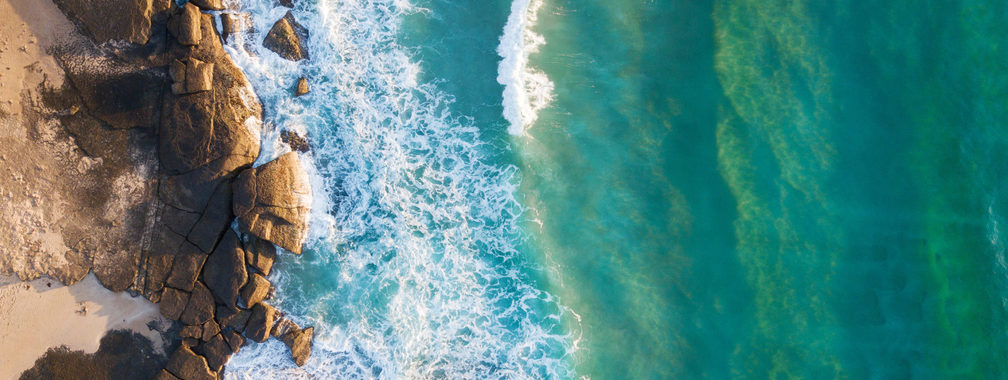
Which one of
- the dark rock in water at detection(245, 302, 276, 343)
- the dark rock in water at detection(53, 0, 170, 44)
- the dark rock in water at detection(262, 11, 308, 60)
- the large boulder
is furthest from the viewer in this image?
the dark rock in water at detection(262, 11, 308, 60)

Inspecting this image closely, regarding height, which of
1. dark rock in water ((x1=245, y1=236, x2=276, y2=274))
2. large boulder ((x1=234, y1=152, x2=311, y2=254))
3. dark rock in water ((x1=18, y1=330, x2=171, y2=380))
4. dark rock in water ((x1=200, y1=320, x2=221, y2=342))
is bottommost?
dark rock in water ((x1=18, y1=330, x2=171, y2=380))

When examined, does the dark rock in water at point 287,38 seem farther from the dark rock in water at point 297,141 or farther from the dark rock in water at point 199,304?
the dark rock in water at point 199,304

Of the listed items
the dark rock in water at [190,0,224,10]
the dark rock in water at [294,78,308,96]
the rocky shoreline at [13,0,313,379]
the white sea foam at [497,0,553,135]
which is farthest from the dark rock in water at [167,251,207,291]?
the white sea foam at [497,0,553,135]

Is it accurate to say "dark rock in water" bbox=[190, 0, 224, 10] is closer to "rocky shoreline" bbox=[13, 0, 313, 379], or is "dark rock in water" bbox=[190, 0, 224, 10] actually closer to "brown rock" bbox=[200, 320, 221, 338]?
"rocky shoreline" bbox=[13, 0, 313, 379]

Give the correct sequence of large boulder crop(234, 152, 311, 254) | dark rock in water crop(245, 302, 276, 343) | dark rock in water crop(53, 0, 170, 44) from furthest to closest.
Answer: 1. dark rock in water crop(245, 302, 276, 343)
2. dark rock in water crop(53, 0, 170, 44)
3. large boulder crop(234, 152, 311, 254)

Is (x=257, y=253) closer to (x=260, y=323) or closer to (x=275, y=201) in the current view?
(x=275, y=201)

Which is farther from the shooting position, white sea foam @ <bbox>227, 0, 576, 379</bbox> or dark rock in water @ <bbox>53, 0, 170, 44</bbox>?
white sea foam @ <bbox>227, 0, 576, 379</bbox>

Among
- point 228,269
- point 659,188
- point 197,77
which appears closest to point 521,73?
point 659,188
